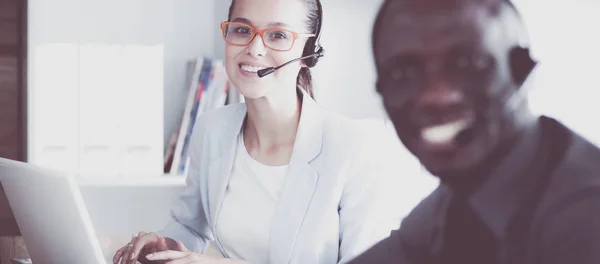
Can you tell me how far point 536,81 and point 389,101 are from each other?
0.13 m

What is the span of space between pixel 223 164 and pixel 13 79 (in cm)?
94

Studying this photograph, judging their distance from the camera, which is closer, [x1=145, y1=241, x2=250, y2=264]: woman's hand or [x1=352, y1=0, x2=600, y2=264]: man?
[x1=352, y1=0, x2=600, y2=264]: man

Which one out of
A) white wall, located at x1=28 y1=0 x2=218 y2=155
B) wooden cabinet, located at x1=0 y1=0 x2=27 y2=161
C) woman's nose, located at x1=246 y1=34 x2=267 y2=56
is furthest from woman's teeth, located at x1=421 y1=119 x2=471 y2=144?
wooden cabinet, located at x1=0 y1=0 x2=27 y2=161

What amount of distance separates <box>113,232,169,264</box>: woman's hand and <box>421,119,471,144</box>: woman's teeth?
33.9 inches

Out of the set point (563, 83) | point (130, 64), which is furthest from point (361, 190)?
point (130, 64)

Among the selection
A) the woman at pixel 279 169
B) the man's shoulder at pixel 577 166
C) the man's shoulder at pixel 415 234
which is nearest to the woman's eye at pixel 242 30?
the woman at pixel 279 169

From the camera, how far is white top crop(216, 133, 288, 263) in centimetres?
144

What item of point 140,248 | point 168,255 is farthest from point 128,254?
point 168,255

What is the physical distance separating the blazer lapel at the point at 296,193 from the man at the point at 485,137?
738 mm

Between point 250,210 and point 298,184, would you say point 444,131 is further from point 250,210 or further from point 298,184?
point 250,210

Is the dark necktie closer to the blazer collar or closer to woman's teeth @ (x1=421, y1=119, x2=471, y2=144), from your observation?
woman's teeth @ (x1=421, y1=119, x2=471, y2=144)

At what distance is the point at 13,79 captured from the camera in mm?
2086

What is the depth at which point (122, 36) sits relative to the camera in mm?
2141

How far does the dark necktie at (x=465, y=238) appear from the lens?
577 mm
